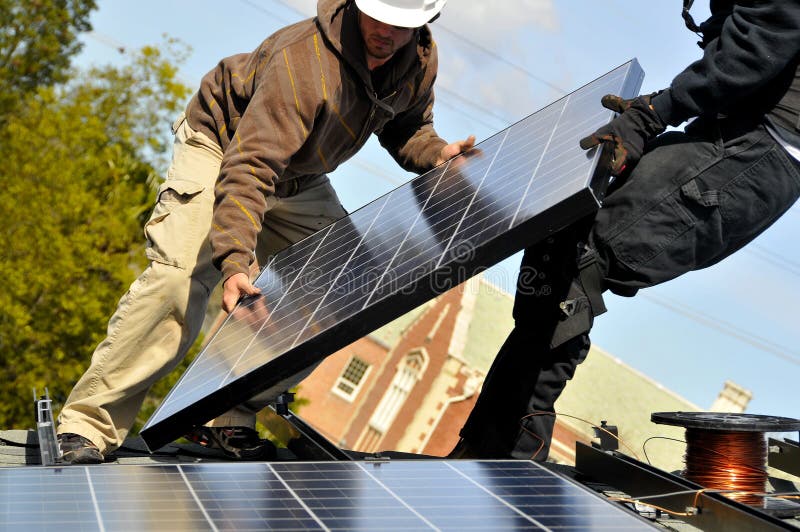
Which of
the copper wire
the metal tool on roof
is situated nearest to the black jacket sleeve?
the copper wire

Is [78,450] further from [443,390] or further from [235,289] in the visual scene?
[443,390]

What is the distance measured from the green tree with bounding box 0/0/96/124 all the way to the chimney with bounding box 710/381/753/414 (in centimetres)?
2992

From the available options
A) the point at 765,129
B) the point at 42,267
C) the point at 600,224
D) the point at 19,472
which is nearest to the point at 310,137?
the point at 600,224

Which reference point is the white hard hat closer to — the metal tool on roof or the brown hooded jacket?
the brown hooded jacket

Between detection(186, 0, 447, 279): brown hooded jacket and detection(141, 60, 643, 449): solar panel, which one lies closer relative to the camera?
detection(141, 60, 643, 449): solar panel

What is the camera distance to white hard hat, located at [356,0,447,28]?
18.9ft

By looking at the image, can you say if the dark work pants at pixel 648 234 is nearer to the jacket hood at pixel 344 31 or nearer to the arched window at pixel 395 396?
the jacket hood at pixel 344 31

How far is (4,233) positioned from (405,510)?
2870cm

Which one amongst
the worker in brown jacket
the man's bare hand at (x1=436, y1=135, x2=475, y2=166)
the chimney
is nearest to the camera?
the worker in brown jacket

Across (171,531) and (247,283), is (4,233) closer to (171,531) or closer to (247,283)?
(247,283)

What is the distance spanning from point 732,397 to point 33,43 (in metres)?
32.1

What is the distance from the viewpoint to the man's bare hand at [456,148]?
21.6 feet

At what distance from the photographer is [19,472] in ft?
12.5

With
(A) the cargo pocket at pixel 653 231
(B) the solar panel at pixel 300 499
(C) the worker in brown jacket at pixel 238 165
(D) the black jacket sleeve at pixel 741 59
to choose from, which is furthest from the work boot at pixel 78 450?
(D) the black jacket sleeve at pixel 741 59
